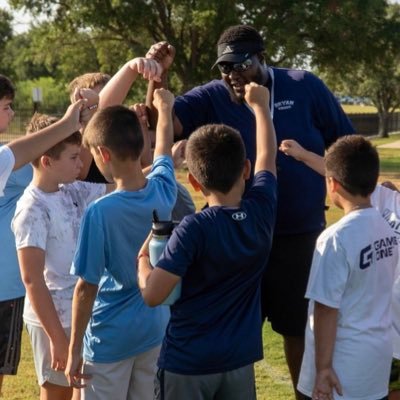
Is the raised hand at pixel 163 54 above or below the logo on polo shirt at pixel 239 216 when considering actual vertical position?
above

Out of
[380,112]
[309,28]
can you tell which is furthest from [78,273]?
[380,112]

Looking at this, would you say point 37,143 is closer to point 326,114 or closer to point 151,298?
point 151,298

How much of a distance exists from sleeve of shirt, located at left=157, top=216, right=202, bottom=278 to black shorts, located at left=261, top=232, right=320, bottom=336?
1.26 metres

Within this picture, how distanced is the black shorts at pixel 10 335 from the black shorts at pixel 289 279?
1.32 m

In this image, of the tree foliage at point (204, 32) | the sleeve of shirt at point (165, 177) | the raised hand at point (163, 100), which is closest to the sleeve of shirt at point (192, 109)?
the raised hand at point (163, 100)

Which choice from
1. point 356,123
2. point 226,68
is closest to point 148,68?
point 226,68

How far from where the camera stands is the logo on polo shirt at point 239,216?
2.92 metres

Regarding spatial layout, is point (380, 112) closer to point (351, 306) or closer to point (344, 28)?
point (344, 28)

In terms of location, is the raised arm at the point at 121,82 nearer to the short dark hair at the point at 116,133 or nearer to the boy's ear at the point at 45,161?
the boy's ear at the point at 45,161

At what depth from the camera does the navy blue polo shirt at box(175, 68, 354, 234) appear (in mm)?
3918

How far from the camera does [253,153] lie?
3916 millimetres

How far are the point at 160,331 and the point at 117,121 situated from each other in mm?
945

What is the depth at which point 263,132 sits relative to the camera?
10.6 ft

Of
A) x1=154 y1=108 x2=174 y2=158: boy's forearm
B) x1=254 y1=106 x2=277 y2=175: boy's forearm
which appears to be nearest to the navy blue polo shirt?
x1=154 y1=108 x2=174 y2=158: boy's forearm
